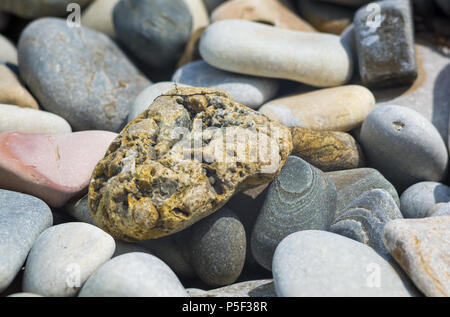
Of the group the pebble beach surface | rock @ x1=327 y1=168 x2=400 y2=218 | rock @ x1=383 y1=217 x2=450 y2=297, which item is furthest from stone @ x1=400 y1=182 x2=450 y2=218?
rock @ x1=383 y1=217 x2=450 y2=297

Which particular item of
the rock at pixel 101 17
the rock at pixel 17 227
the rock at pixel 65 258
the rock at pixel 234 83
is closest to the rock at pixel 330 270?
the rock at pixel 65 258

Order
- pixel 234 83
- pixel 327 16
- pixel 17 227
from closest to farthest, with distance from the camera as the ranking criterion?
pixel 17 227
pixel 234 83
pixel 327 16

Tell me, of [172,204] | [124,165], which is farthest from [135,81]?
[172,204]

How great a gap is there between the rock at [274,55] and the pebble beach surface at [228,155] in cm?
1

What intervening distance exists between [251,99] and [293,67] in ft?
1.44

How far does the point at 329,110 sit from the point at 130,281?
6.72 feet

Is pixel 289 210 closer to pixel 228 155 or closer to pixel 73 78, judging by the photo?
pixel 228 155

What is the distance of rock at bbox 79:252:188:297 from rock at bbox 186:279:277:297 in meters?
0.25

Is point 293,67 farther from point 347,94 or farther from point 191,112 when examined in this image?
point 191,112

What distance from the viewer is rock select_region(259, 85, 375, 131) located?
10.2 ft

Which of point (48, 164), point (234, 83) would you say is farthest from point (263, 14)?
point (48, 164)

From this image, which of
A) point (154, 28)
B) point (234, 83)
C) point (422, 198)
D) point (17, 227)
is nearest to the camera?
point (17, 227)

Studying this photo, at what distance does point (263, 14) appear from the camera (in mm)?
3889

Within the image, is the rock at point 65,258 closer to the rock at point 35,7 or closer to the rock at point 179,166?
the rock at point 179,166
